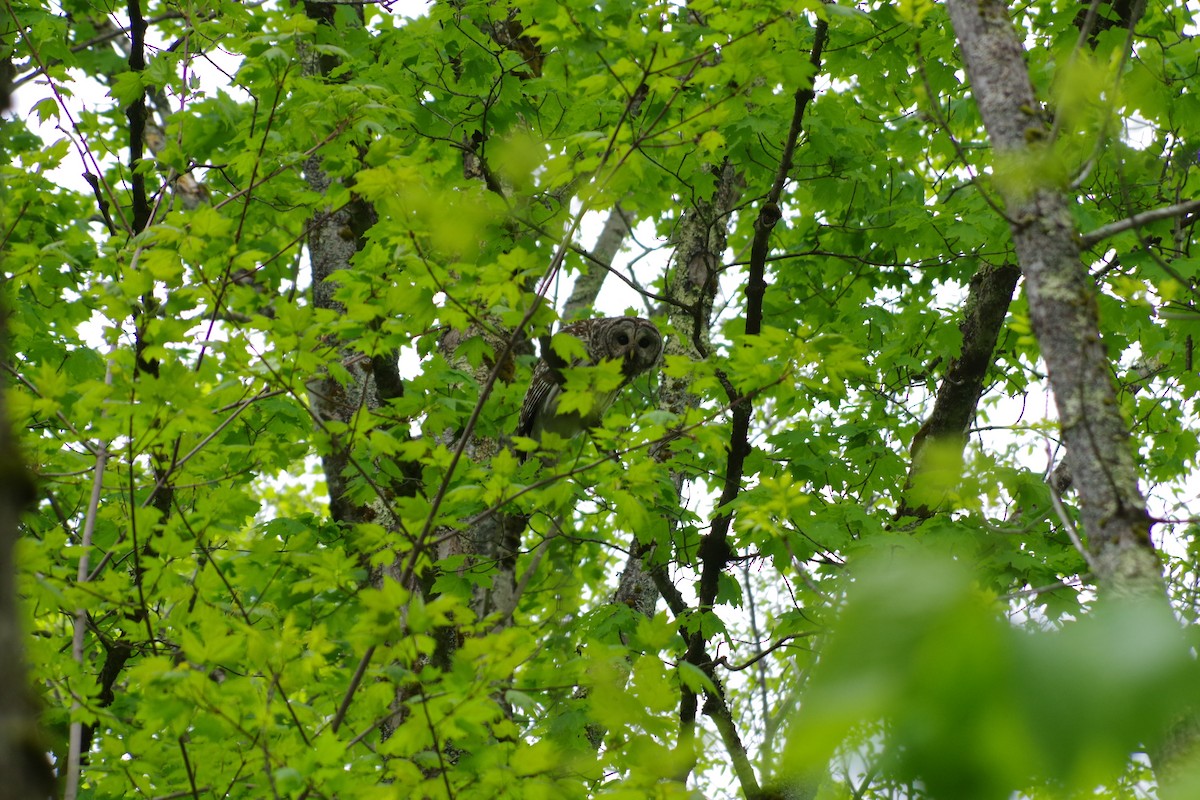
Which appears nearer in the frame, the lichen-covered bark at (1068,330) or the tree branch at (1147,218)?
the lichen-covered bark at (1068,330)

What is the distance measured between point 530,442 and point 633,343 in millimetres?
3003

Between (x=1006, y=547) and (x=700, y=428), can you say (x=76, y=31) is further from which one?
(x=1006, y=547)

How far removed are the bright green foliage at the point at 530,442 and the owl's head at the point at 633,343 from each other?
0.60 meters

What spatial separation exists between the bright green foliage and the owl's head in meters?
0.60

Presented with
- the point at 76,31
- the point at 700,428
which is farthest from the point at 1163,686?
the point at 76,31

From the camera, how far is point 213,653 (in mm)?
3150

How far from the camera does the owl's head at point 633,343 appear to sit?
277 inches

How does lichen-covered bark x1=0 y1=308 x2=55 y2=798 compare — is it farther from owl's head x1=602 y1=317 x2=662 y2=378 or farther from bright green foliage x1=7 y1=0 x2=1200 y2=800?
owl's head x1=602 y1=317 x2=662 y2=378

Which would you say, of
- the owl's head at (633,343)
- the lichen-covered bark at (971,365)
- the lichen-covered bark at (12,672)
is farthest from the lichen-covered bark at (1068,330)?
the owl's head at (633,343)

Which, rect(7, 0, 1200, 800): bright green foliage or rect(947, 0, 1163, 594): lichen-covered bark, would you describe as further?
rect(947, 0, 1163, 594): lichen-covered bark

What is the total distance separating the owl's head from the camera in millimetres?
7039

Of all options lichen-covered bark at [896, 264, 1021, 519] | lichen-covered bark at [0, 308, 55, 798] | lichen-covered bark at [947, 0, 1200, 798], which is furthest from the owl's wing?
lichen-covered bark at [0, 308, 55, 798]

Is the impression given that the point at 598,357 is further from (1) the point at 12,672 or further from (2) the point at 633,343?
(1) the point at 12,672

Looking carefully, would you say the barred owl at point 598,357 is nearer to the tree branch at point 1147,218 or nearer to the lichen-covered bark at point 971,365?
the lichen-covered bark at point 971,365
